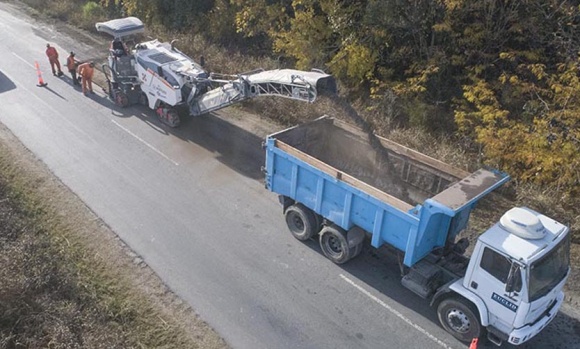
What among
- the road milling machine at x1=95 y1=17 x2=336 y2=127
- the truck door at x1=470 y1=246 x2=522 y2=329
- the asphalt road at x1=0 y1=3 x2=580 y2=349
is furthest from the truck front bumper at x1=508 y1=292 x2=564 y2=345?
the road milling machine at x1=95 y1=17 x2=336 y2=127

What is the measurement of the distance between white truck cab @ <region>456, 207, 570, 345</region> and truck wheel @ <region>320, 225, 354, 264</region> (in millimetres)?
2278

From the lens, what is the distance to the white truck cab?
6.75 metres

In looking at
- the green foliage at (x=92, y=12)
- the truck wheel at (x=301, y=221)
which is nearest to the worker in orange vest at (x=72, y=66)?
the green foliage at (x=92, y=12)

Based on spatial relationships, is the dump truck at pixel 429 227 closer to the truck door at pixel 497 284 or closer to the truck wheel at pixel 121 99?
the truck door at pixel 497 284

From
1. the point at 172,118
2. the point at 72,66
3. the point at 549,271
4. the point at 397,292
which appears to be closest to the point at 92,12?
the point at 72,66

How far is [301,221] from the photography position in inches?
391

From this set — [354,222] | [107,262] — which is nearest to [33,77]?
[107,262]

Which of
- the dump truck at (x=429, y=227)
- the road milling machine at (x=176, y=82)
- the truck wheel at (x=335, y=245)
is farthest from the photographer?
the road milling machine at (x=176, y=82)

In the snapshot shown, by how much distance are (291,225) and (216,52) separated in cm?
1033

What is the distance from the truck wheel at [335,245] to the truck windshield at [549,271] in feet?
10.7

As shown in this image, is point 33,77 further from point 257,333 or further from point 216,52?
point 257,333

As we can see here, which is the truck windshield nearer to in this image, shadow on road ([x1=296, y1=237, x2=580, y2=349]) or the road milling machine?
shadow on road ([x1=296, y1=237, x2=580, y2=349])

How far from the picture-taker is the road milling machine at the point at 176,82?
10.5 metres

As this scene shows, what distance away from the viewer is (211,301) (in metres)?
8.55
